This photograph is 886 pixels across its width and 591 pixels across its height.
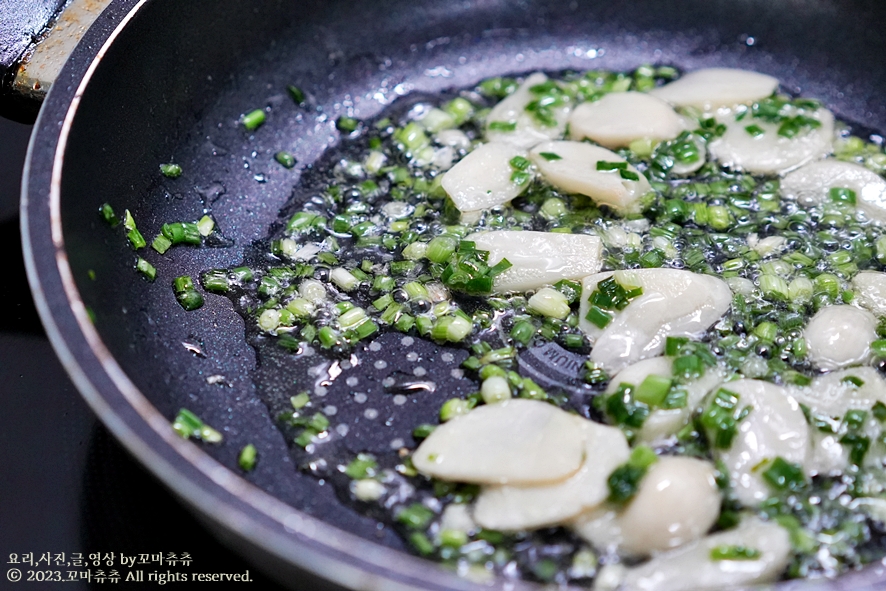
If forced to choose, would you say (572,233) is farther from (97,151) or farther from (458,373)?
(97,151)

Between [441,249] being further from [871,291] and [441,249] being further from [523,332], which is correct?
[871,291]

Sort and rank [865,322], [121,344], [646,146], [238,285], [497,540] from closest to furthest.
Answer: [497,540] → [121,344] → [865,322] → [238,285] → [646,146]

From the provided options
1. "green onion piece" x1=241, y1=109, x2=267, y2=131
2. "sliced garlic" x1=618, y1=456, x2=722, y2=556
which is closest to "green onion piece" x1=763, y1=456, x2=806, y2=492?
"sliced garlic" x1=618, y1=456, x2=722, y2=556

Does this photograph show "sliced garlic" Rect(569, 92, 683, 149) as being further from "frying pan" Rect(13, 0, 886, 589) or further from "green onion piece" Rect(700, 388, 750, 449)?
"green onion piece" Rect(700, 388, 750, 449)

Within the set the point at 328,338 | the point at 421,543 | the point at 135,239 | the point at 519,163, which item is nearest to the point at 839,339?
the point at 519,163

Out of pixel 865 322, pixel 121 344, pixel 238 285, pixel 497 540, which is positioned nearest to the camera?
pixel 497 540

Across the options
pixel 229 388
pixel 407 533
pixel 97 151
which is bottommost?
pixel 407 533

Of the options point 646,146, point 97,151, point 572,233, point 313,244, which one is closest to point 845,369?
point 572,233
